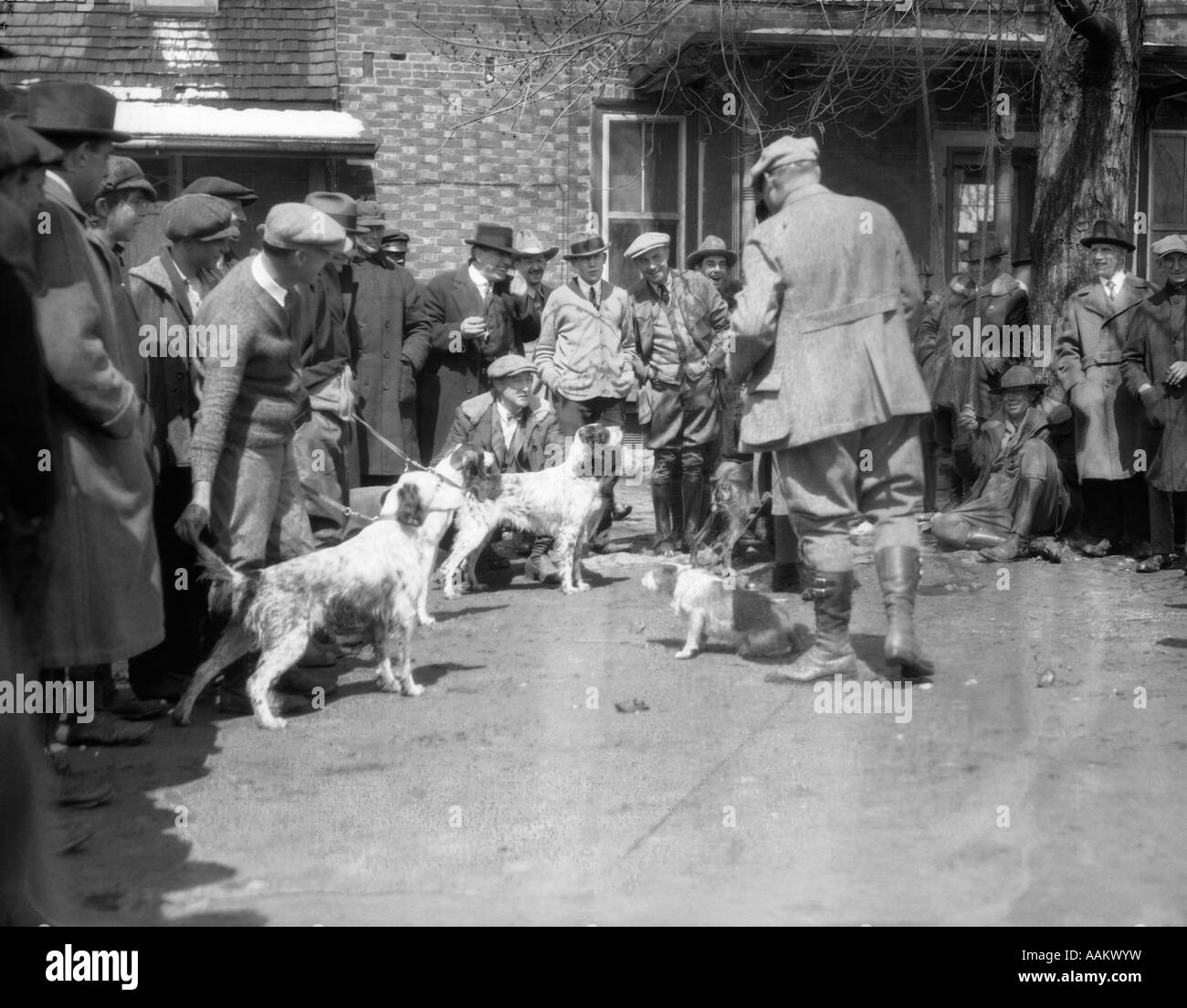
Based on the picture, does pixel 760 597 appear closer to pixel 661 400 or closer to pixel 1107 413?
pixel 661 400

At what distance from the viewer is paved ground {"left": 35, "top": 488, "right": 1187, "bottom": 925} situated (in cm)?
440

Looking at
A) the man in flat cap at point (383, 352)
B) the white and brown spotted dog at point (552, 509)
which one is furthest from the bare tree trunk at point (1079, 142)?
the man in flat cap at point (383, 352)

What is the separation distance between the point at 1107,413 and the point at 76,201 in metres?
7.35

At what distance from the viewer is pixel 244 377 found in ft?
21.6

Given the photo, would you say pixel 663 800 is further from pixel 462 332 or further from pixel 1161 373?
pixel 1161 373

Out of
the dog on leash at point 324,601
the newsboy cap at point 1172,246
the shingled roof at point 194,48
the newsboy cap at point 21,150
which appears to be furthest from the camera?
the shingled roof at point 194,48

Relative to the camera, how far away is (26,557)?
3449mm

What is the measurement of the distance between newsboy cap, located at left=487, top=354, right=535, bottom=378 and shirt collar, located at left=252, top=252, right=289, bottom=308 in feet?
11.6

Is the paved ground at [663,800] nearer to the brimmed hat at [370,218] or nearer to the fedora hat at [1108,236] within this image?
the brimmed hat at [370,218]

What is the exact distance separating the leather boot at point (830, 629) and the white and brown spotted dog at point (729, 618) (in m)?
0.65

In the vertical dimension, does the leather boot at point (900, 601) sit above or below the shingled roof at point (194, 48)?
below

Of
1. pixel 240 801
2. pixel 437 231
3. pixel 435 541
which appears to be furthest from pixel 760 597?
pixel 437 231

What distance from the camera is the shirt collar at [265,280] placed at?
652 cm
